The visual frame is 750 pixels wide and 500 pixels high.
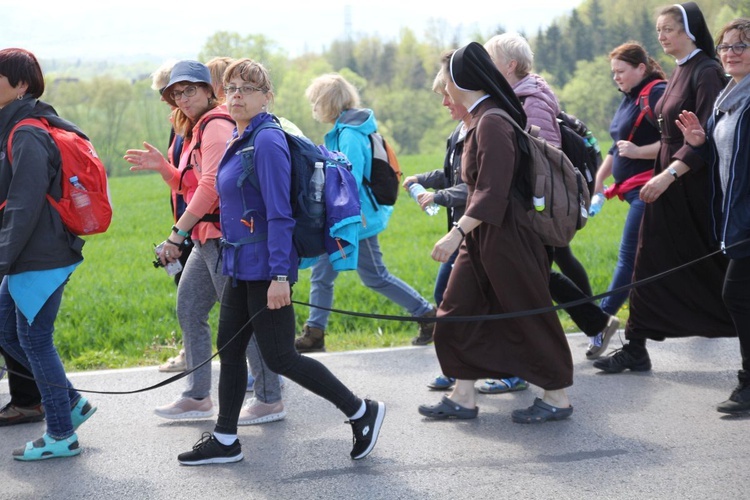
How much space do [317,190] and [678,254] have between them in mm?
2490

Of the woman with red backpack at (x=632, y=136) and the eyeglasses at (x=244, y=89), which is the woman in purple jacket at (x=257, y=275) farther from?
the woman with red backpack at (x=632, y=136)

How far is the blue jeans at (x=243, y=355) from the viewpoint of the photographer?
4.59 meters

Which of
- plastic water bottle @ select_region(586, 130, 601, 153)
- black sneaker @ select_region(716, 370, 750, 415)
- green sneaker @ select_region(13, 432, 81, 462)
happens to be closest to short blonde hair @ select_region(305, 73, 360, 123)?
plastic water bottle @ select_region(586, 130, 601, 153)

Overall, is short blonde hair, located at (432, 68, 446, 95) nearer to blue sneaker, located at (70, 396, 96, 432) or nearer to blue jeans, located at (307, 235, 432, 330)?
blue jeans, located at (307, 235, 432, 330)

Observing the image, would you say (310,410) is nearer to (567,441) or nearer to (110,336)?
(567,441)

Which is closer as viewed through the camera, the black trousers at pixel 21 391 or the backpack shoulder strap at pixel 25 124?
the backpack shoulder strap at pixel 25 124

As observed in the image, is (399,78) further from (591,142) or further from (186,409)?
(186,409)

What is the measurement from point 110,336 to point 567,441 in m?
3.95

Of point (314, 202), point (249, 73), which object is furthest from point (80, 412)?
point (249, 73)

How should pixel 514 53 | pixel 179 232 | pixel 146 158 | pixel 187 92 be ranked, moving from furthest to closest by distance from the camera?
1. pixel 514 53
2. pixel 187 92
3. pixel 179 232
4. pixel 146 158

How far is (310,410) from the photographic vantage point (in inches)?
218

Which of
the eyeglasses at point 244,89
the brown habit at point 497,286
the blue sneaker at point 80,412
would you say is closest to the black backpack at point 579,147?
the brown habit at point 497,286

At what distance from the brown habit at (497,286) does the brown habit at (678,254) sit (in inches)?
39.7

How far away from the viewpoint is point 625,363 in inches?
237
